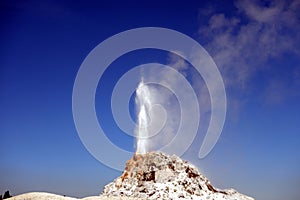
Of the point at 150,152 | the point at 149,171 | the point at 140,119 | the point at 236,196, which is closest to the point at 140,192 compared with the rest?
the point at 149,171

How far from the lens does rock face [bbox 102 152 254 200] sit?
77262 millimetres

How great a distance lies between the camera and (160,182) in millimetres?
81250

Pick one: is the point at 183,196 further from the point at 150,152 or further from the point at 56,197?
the point at 56,197

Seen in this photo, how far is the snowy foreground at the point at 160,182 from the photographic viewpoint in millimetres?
76562

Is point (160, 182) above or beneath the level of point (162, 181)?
beneath

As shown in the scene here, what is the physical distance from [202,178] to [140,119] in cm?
2360

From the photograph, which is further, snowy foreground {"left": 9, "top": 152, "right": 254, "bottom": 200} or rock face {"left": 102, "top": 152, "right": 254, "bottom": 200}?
rock face {"left": 102, "top": 152, "right": 254, "bottom": 200}

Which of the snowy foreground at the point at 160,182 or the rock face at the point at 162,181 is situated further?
the rock face at the point at 162,181

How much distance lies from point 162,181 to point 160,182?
0.55 meters

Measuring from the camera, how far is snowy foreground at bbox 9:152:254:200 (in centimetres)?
7656

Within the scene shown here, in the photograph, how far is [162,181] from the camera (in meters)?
81.3

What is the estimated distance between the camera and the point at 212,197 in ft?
267

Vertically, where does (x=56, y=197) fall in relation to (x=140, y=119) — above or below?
below

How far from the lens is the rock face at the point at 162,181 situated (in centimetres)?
7726
